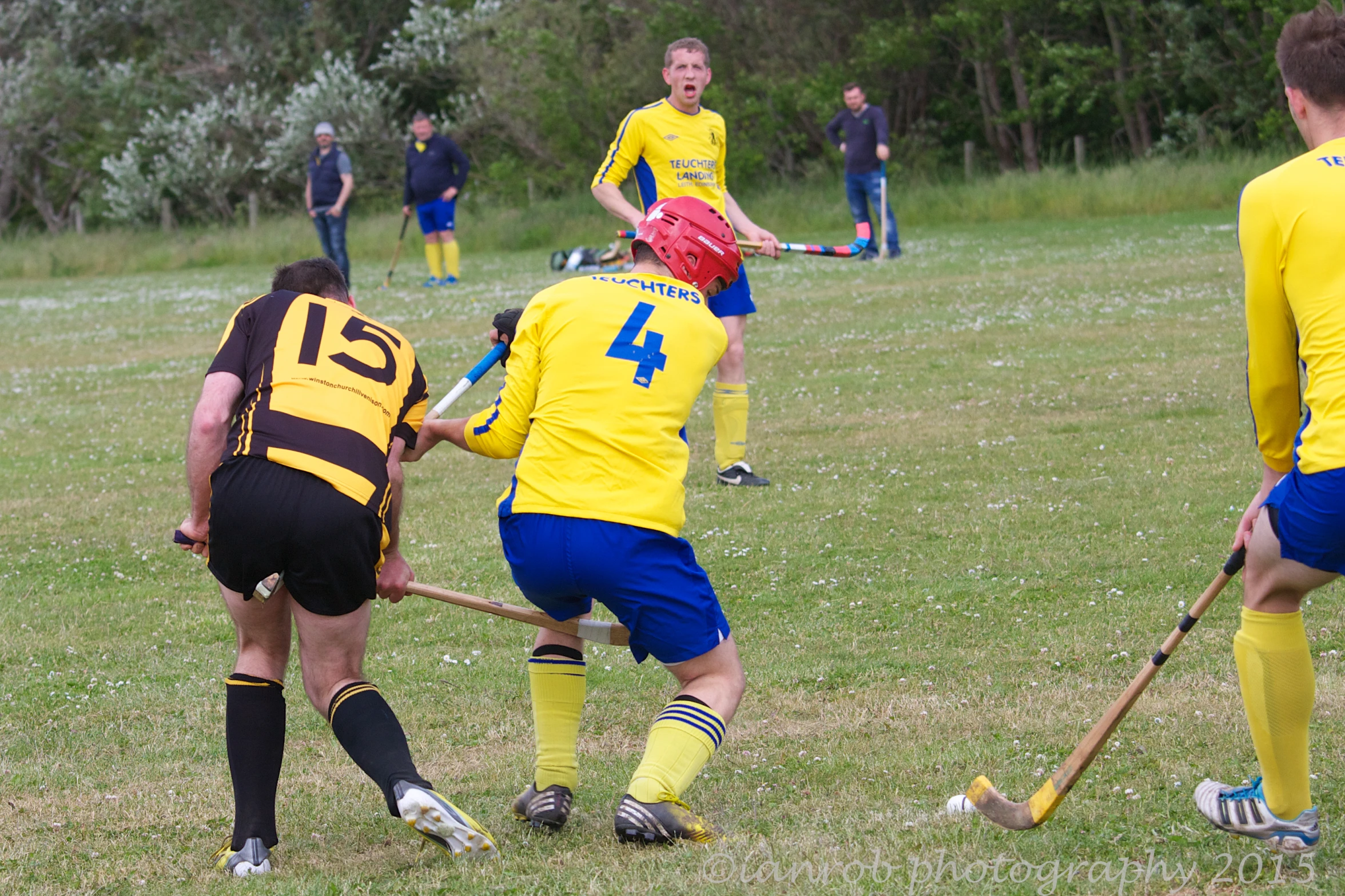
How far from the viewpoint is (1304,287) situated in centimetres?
321

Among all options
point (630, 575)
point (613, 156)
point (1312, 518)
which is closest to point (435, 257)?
point (613, 156)

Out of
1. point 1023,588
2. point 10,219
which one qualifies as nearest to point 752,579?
point 1023,588

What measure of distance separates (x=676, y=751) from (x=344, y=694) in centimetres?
98

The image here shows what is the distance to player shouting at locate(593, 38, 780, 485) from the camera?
8391 millimetres

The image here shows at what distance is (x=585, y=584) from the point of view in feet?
12.1

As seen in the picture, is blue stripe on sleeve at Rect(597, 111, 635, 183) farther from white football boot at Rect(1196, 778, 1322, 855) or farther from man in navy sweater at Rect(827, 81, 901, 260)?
man in navy sweater at Rect(827, 81, 901, 260)

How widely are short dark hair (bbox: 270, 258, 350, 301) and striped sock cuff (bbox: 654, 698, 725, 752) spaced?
1609 millimetres

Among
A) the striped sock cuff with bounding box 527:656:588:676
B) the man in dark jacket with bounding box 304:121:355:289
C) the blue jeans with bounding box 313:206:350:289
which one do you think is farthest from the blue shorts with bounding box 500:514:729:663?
the man in dark jacket with bounding box 304:121:355:289

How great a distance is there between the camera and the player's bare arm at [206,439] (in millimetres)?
3791

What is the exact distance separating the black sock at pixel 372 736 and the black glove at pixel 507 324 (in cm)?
107

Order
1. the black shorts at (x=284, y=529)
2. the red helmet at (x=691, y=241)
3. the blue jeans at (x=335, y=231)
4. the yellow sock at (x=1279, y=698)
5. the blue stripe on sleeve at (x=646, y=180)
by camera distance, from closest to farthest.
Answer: the yellow sock at (x=1279, y=698) < the black shorts at (x=284, y=529) < the red helmet at (x=691, y=241) < the blue stripe on sleeve at (x=646, y=180) < the blue jeans at (x=335, y=231)

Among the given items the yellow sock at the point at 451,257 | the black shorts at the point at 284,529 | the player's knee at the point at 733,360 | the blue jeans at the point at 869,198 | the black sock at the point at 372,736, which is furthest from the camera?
the yellow sock at the point at 451,257

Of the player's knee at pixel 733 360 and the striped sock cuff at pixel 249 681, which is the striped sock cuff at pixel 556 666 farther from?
the player's knee at pixel 733 360

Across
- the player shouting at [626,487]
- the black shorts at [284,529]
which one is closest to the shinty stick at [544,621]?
the player shouting at [626,487]
